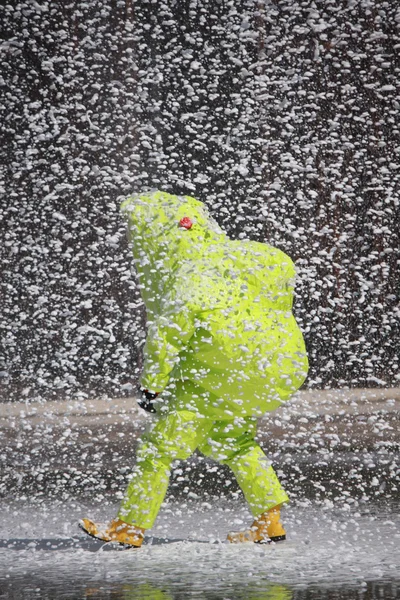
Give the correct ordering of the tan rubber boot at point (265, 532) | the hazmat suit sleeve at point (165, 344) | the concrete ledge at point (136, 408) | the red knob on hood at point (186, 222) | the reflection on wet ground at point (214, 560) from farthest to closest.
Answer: the concrete ledge at point (136, 408)
the red knob on hood at point (186, 222)
the tan rubber boot at point (265, 532)
the hazmat suit sleeve at point (165, 344)
the reflection on wet ground at point (214, 560)

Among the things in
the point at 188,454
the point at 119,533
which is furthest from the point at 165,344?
the point at 119,533

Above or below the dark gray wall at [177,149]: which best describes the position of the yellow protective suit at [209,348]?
above

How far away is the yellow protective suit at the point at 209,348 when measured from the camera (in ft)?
12.5

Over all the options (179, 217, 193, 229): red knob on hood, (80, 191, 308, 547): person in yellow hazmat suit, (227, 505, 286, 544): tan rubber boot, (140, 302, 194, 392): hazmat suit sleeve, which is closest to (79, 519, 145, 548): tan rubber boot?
(80, 191, 308, 547): person in yellow hazmat suit

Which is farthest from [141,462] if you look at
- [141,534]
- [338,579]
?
[338,579]

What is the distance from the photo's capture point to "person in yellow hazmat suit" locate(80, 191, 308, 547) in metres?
3.80

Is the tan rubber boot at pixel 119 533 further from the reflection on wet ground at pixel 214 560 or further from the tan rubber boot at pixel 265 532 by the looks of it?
the tan rubber boot at pixel 265 532

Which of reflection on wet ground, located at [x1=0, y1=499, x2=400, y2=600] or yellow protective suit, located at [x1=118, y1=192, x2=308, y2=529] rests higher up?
yellow protective suit, located at [x1=118, y1=192, x2=308, y2=529]

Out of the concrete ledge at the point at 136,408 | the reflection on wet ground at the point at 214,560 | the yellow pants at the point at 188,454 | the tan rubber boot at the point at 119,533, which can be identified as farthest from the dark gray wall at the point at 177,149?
the tan rubber boot at the point at 119,533

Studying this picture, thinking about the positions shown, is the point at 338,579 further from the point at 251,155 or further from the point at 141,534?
the point at 251,155

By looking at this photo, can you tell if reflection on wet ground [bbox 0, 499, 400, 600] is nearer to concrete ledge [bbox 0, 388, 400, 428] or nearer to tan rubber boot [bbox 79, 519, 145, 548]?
tan rubber boot [bbox 79, 519, 145, 548]

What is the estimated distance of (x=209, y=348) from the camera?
3.85m

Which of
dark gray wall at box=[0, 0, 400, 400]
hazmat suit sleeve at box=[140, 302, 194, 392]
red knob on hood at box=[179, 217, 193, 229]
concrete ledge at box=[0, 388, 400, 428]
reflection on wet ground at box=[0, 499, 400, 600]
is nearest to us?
reflection on wet ground at box=[0, 499, 400, 600]

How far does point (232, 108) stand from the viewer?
33.3 feet
